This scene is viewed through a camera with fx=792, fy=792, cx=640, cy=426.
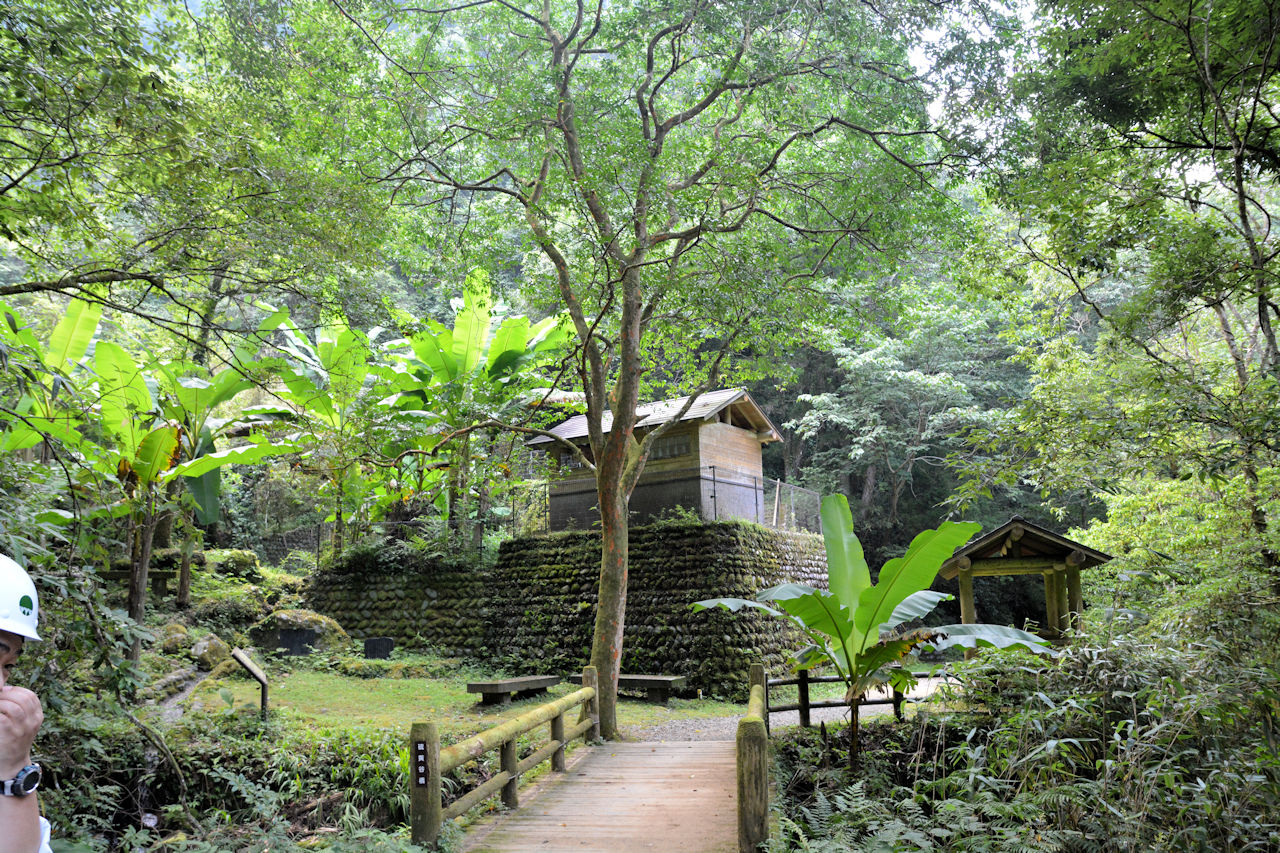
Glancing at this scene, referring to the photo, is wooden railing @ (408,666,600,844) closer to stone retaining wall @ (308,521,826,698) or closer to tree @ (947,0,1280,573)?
tree @ (947,0,1280,573)

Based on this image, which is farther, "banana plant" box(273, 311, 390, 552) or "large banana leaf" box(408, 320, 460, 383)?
"large banana leaf" box(408, 320, 460, 383)

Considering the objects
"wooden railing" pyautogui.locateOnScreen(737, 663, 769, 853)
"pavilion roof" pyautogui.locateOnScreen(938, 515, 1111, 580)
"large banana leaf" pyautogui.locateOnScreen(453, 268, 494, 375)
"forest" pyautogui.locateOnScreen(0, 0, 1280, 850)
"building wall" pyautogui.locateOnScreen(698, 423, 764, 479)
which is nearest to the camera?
"wooden railing" pyautogui.locateOnScreen(737, 663, 769, 853)

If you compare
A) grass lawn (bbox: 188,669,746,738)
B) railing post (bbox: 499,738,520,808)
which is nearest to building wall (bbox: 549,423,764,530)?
grass lawn (bbox: 188,669,746,738)

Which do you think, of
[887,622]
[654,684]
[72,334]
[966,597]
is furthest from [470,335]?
[887,622]

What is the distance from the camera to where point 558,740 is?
22.3 ft

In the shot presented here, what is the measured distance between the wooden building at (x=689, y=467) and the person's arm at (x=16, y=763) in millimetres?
12277

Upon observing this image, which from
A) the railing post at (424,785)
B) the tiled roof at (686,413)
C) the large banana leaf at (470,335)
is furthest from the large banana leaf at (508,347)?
the railing post at (424,785)

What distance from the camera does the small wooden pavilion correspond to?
9.68m

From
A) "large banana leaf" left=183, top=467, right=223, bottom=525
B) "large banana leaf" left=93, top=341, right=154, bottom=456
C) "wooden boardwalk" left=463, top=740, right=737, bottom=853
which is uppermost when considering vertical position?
"large banana leaf" left=93, top=341, right=154, bottom=456

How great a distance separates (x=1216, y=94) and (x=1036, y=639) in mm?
3785

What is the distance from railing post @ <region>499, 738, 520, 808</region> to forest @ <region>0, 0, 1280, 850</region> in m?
1.00

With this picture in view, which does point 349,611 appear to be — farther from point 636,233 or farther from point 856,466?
point 856,466

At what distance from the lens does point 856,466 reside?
24.0m

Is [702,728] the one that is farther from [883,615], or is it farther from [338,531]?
[338,531]
